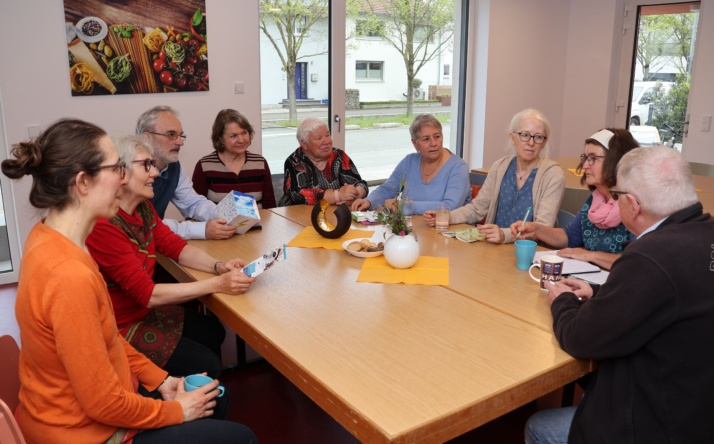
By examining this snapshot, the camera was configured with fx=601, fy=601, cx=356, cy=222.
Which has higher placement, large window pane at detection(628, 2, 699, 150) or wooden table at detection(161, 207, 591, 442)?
large window pane at detection(628, 2, 699, 150)

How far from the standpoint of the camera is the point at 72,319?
1.34m

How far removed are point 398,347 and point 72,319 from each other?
2.66 feet

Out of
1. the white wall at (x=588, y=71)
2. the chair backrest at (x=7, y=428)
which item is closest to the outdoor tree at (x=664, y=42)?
the white wall at (x=588, y=71)

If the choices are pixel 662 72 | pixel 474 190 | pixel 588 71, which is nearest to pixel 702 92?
pixel 662 72

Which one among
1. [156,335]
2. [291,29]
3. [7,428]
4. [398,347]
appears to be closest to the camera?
[7,428]

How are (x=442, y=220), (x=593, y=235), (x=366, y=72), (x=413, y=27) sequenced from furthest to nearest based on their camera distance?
A: 1. (x=413, y=27)
2. (x=366, y=72)
3. (x=442, y=220)
4. (x=593, y=235)

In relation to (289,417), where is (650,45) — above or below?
above

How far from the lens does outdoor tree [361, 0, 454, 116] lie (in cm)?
Answer: 614

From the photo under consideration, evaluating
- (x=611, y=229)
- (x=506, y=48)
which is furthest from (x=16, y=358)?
(x=506, y=48)

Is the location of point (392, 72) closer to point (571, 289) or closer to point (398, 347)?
point (571, 289)

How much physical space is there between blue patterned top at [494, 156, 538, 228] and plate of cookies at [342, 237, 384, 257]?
0.88 meters

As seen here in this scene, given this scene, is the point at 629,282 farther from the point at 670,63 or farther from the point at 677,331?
the point at 670,63

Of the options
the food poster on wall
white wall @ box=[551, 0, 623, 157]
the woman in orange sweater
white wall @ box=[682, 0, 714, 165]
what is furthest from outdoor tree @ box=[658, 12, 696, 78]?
the woman in orange sweater

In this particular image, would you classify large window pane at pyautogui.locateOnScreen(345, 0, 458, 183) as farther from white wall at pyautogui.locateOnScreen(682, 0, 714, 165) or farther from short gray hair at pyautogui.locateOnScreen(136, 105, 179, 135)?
short gray hair at pyautogui.locateOnScreen(136, 105, 179, 135)
